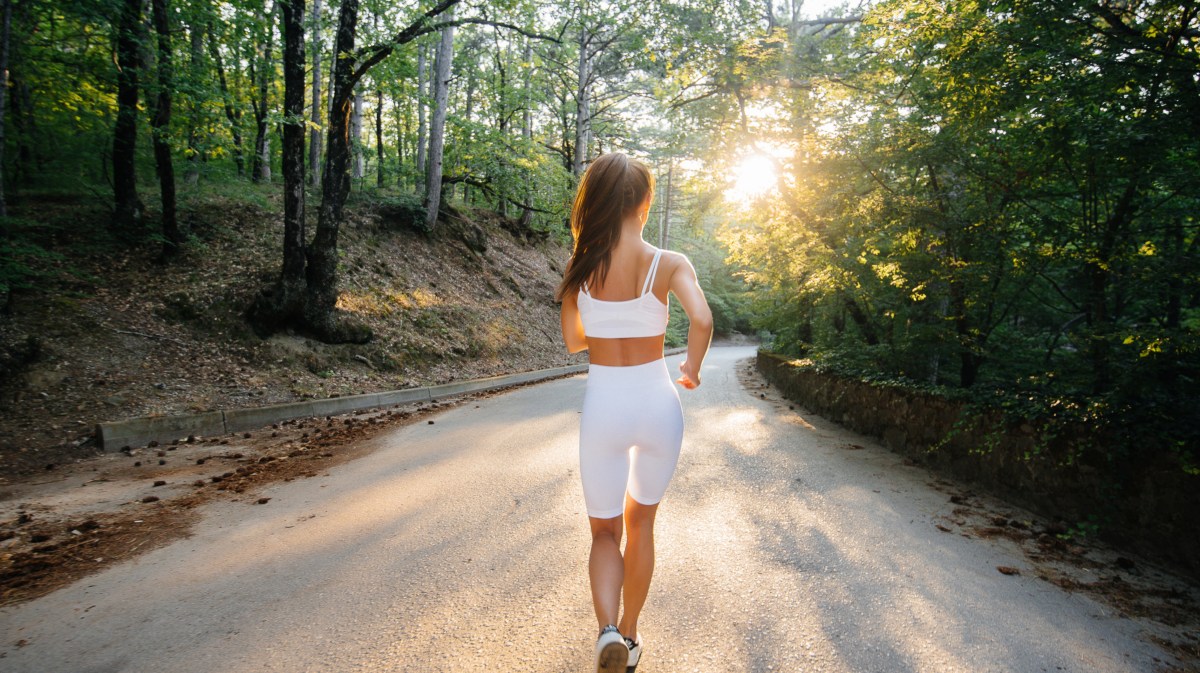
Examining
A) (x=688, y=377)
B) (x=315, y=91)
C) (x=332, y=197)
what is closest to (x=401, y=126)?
(x=315, y=91)

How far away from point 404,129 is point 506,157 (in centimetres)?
1806

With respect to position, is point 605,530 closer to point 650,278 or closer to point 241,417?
point 650,278

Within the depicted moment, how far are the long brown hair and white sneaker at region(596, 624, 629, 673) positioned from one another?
1.36m

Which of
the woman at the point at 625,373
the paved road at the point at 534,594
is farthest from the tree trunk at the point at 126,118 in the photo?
the woman at the point at 625,373

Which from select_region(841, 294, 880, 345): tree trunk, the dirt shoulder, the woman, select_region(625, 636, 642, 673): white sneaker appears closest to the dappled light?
select_region(841, 294, 880, 345): tree trunk

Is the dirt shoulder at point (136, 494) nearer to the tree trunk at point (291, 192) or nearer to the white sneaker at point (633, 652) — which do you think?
the tree trunk at point (291, 192)

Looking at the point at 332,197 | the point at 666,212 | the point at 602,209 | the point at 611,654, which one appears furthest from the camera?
the point at 666,212

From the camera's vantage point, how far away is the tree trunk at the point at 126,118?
352 inches

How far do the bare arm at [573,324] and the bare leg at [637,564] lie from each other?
77 cm

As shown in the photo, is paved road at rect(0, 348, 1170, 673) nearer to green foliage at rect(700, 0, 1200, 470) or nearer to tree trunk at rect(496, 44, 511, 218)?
green foliage at rect(700, 0, 1200, 470)

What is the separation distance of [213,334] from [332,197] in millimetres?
3190

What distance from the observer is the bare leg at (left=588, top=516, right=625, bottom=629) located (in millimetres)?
2123

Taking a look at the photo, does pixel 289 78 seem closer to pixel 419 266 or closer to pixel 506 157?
pixel 419 266

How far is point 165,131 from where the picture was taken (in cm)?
930
